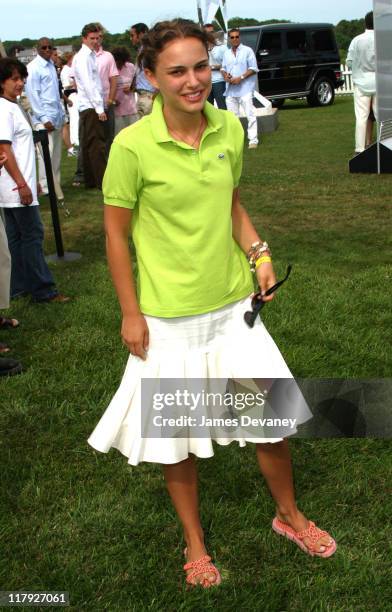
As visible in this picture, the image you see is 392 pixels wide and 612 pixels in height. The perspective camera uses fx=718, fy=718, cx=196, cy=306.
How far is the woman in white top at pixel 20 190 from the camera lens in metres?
4.95

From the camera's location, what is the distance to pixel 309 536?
2.65 metres

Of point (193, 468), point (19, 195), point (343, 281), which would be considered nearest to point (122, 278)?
point (193, 468)

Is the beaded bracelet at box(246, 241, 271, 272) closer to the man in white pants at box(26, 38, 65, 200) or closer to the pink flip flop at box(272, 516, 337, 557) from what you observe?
the pink flip flop at box(272, 516, 337, 557)

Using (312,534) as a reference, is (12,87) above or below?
above

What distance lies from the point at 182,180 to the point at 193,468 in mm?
983

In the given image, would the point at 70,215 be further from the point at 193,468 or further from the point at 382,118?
the point at 193,468

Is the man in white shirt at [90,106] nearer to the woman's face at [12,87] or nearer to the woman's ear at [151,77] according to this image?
the woman's face at [12,87]

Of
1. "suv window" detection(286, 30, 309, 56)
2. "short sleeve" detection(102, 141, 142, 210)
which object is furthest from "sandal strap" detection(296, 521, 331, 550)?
"suv window" detection(286, 30, 309, 56)

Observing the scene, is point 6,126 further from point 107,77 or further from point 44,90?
point 107,77

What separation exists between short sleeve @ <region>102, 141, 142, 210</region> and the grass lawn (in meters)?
1.35

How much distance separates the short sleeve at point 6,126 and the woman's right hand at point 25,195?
33 cm

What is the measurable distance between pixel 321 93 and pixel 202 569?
2095 centimetres

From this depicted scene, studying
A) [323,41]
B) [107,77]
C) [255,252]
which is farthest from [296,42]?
[255,252]

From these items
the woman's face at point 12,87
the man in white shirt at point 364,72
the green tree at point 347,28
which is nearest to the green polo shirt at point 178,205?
the woman's face at point 12,87
